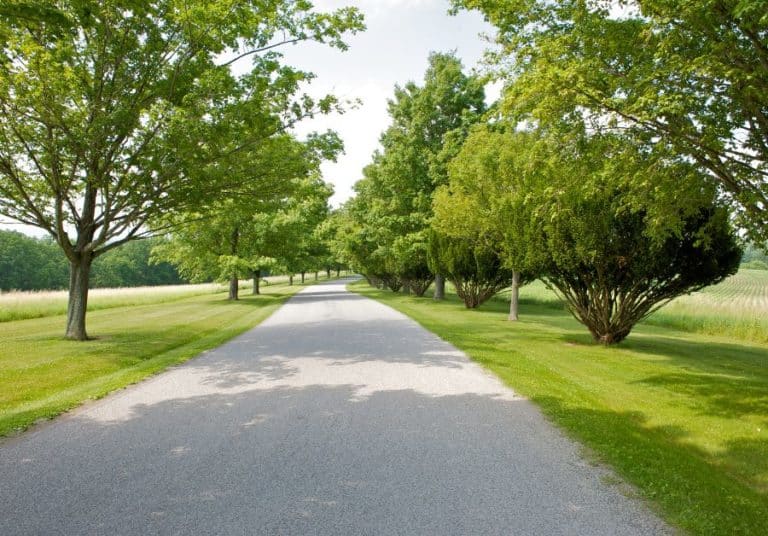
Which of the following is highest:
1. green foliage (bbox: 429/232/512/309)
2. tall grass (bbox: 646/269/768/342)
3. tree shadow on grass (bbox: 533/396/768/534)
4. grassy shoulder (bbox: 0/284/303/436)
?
green foliage (bbox: 429/232/512/309)

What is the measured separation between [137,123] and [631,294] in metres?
13.1

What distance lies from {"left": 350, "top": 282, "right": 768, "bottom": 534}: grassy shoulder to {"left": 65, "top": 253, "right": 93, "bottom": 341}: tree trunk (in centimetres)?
1002

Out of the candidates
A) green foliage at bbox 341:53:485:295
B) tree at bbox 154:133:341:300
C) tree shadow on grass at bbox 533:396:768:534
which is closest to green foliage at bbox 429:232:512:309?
green foliage at bbox 341:53:485:295

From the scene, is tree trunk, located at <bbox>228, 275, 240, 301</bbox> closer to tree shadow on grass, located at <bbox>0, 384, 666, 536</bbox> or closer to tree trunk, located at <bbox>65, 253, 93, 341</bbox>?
tree trunk, located at <bbox>65, 253, 93, 341</bbox>

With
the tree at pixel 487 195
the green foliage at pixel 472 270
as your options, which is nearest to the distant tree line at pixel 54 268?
the green foliage at pixel 472 270

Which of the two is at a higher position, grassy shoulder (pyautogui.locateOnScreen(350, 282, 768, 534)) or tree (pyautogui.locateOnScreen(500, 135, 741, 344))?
tree (pyautogui.locateOnScreen(500, 135, 741, 344))

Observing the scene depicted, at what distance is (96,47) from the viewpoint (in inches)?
433

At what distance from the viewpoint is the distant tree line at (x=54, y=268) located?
7745 centimetres

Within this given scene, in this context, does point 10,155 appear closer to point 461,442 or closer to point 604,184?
point 461,442

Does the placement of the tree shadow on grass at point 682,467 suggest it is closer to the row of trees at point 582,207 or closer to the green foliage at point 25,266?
the row of trees at point 582,207

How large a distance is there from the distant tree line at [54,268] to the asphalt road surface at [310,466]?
62.4 meters

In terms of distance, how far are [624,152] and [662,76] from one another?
5.70ft

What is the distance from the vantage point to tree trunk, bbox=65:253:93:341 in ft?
41.4

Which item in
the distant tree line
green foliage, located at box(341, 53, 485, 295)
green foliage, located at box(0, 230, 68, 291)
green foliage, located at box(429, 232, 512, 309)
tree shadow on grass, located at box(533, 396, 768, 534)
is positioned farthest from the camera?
the distant tree line
